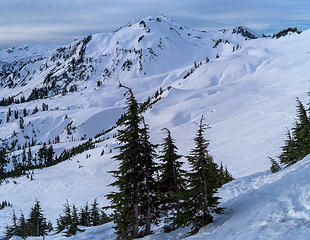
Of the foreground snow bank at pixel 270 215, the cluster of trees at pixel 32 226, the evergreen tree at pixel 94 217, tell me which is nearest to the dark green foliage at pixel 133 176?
the foreground snow bank at pixel 270 215

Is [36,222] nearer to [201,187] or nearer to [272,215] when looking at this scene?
[201,187]

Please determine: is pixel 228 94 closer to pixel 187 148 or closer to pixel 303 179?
pixel 187 148

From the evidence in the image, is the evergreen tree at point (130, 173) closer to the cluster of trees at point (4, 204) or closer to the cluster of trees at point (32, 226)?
the cluster of trees at point (32, 226)

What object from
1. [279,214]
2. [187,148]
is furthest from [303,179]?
[187,148]

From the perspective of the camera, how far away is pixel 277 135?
5344cm

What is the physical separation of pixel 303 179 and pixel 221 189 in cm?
1128

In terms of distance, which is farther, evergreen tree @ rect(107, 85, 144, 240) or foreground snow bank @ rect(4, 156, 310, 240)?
evergreen tree @ rect(107, 85, 144, 240)

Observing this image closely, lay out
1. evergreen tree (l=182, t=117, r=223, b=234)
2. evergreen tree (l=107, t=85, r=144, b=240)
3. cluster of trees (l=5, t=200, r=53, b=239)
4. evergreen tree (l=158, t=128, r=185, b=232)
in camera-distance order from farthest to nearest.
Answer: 1. cluster of trees (l=5, t=200, r=53, b=239)
2. evergreen tree (l=158, t=128, r=185, b=232)
3. evergreen tree (l=107, t=85, r=144, b=240)
4. evergreen tree (l=182, t=117, r=223, b=234)

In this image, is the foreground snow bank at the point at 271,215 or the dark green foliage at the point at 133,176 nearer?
the foreground snow bank at the point at 271,215

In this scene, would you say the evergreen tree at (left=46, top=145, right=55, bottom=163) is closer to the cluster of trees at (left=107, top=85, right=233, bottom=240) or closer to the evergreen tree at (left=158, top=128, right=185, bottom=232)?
the cluster of trees at (left=107, top=85, right=233, bottom=240)

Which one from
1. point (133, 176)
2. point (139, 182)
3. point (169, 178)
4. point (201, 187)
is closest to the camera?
point (201, 187)

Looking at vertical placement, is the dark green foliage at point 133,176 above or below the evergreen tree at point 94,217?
above

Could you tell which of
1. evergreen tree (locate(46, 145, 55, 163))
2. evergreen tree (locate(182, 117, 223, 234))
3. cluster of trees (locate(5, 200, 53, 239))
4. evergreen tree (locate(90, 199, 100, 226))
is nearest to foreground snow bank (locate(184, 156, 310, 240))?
evergreen tree (locate(182, 117, 223, 234))

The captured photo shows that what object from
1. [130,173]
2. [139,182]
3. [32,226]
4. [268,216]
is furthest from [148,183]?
[32,226]
